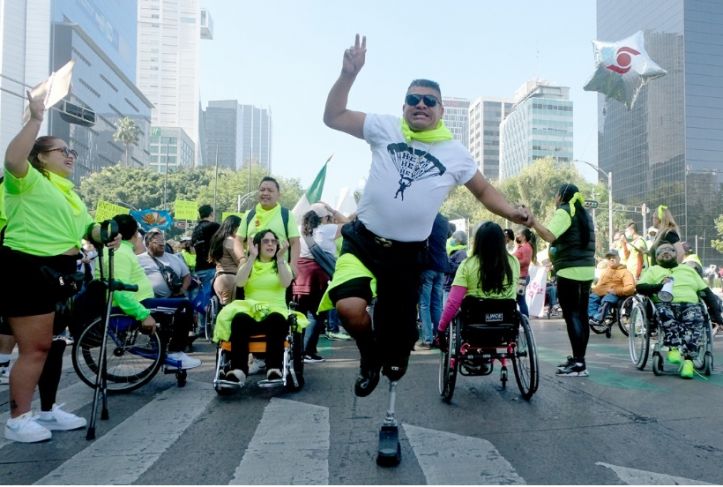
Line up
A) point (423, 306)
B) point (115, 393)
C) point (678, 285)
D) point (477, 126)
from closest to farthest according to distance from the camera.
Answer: point (115, 393)
point (678, 285)
point (423, 306)
point (477, 126)

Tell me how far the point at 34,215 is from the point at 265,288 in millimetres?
2405

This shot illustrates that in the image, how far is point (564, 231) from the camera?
6180 millimetres

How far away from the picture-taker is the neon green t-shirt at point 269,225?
6.37 meters

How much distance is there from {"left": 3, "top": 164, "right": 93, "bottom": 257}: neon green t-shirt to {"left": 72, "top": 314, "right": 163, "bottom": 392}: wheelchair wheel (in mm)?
1670

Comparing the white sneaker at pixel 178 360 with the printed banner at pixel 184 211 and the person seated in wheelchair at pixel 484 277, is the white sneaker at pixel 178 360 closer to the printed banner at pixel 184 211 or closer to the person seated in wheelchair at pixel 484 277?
the person seated in wheelchair at pixel 484 277

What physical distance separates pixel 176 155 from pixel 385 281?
165 metres

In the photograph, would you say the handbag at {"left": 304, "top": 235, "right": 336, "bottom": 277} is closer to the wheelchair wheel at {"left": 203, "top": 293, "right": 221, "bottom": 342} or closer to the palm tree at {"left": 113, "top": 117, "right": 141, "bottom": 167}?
the wheelchair wheel at {"left": 203, "top": 293, "right": 221, "bottom": 342}

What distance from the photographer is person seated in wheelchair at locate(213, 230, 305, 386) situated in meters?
5.38

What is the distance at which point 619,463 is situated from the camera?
3.35 meters

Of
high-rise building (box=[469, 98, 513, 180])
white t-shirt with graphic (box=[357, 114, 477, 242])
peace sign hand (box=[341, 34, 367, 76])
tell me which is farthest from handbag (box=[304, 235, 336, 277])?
high-rise building (box=[469, 98, 513, 180])

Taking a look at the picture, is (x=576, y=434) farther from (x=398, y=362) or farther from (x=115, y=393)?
(x=115, y=393)

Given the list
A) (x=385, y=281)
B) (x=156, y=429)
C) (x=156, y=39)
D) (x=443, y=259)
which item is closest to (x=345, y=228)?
(x=385, y=281)

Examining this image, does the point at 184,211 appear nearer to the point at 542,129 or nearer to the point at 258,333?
the point at 258,333

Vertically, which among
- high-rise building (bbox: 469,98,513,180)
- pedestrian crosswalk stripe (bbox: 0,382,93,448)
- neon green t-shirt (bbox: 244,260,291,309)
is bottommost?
pedestrian crosswalk stripe (bbox: 0,382,93,448)
